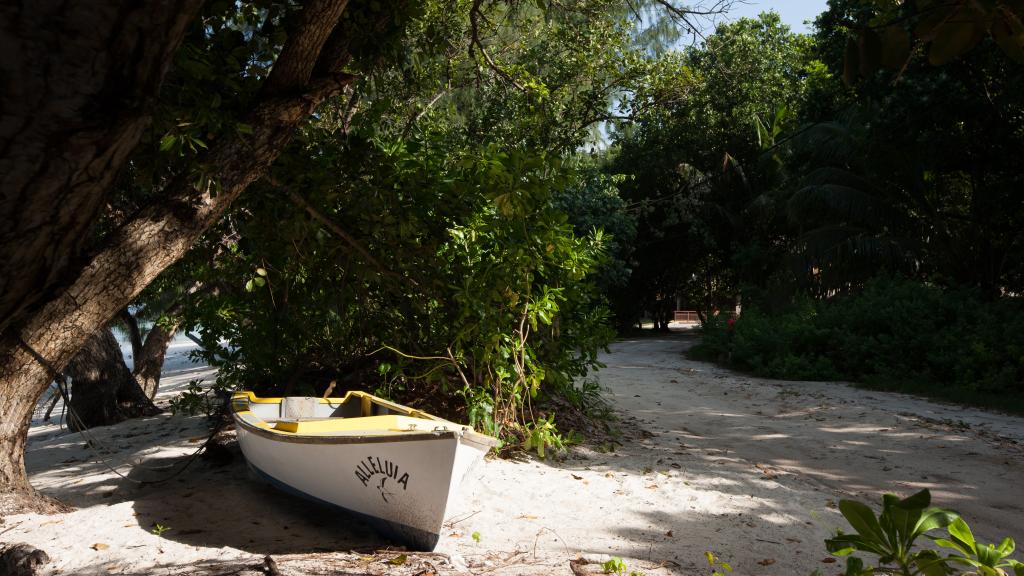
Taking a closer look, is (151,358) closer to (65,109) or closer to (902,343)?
(65,109)

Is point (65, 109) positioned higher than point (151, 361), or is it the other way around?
point (65, 109)

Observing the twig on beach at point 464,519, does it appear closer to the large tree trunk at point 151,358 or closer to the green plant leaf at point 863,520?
the green plant leaf at point 863,520

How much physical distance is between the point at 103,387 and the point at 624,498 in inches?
325

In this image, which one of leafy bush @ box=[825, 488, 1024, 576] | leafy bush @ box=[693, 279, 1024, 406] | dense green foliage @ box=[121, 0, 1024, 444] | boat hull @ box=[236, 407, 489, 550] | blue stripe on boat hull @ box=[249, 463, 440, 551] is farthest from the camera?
leafy bush @ box=[693, 279, 1024, 406]

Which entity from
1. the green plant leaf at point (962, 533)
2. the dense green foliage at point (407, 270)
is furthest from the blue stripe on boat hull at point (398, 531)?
the green plant leaf at point (962, 533)

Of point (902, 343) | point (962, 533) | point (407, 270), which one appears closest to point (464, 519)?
point (407, 270)

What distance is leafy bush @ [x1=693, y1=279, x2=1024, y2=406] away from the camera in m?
11.3

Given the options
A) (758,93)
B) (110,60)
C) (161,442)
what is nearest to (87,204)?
(110,60)

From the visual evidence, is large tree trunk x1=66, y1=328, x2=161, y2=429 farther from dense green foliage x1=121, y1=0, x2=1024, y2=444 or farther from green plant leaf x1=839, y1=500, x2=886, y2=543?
green plant leaf x1=839, y1=500, x2=886, y2=543

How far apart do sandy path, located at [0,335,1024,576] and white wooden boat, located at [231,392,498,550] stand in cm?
29

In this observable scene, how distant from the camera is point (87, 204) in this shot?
147 centimetres

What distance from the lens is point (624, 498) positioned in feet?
18.2

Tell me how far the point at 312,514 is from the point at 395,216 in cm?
234

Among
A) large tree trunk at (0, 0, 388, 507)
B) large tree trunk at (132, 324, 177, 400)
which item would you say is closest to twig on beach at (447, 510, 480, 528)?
large tree trunk at (0, 0, 388, 507)
